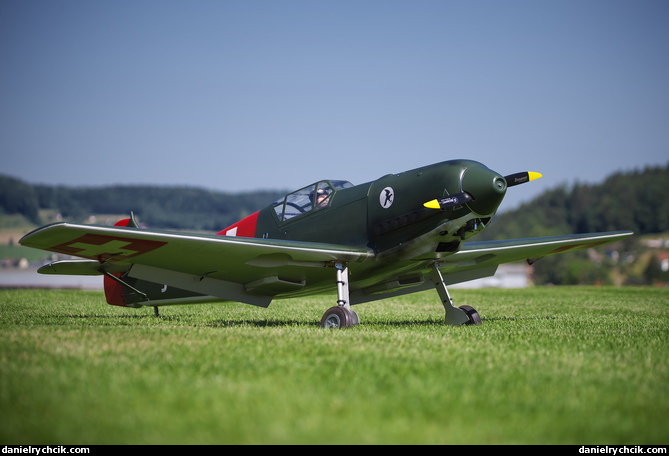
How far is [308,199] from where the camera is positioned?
10.6 meters

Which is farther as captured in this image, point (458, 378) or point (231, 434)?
point (458, 378)

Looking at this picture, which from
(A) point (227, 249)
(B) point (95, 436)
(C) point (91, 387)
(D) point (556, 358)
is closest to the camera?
(B) point (95, 436)

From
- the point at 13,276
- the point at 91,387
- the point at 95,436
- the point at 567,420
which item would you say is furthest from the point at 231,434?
the point at 13,276

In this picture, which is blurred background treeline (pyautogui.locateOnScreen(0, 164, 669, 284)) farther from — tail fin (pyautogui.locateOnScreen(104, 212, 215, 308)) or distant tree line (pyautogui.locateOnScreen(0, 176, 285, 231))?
tail fin (pyautogui.locateOnScreen(104, 212, 215, 308))

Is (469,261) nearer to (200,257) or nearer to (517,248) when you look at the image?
(517,248)

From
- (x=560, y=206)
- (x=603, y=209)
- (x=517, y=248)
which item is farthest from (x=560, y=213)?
(x=517, y=248)

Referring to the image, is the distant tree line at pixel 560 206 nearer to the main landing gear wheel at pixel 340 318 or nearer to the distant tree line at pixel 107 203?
the distant tree line at pixel 107 203

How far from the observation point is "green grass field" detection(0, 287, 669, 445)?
3.36 metres

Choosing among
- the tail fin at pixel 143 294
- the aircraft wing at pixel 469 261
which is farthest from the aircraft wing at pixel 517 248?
the tail fin at pixel 143 294

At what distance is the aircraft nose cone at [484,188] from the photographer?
8.82m

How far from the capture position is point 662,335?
8039 mm

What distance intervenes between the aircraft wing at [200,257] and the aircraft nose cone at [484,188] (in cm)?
178

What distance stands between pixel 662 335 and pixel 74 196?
16493 centimetres

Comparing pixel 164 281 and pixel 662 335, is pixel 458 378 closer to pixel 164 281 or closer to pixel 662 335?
pixel 662 335
